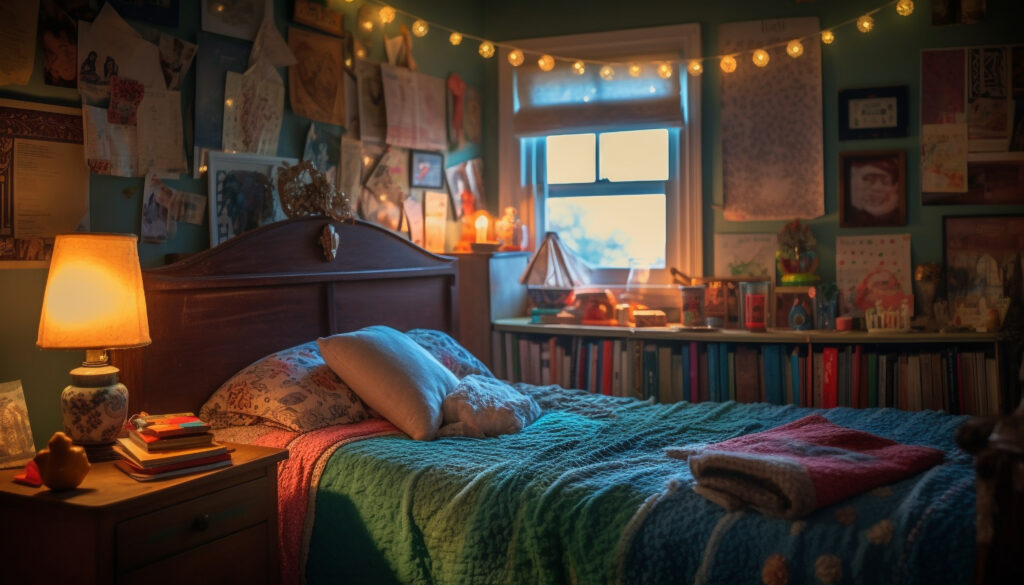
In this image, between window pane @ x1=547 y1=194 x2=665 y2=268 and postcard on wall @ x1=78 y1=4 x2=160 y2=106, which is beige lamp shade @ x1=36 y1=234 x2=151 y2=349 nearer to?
postcard on wall @ x1=78 y1=4 x2=160 y2=106

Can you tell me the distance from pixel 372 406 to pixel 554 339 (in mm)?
1569

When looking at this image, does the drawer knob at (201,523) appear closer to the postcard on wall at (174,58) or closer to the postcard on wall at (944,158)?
the postcard on wall at (174,58)


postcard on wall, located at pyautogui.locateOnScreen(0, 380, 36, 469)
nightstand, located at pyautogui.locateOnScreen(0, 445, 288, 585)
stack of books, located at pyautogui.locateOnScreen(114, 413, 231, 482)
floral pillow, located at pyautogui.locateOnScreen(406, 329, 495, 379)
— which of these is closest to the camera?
nightstand, located at pyautogui.locateOnScreen(0, 445, 288, 585)

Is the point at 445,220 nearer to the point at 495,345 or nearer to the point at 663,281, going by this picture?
the point at 495,345

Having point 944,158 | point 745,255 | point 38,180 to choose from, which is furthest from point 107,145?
point 944,158

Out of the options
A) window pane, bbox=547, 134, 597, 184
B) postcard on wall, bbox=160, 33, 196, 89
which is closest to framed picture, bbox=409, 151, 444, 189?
window pane, bbox=547, 134, 597, 184

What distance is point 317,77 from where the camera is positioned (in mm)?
3545

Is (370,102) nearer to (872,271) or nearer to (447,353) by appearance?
(447,353)

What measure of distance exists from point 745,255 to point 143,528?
3.14 m

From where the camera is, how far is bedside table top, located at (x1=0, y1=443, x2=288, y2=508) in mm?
1881

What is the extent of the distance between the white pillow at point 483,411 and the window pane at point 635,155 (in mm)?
1974

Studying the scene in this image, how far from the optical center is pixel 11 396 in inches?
89.0

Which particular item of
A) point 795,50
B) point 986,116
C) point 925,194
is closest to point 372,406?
point 795,50

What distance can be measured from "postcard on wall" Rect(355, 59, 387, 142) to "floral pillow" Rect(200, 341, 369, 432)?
1.39m
